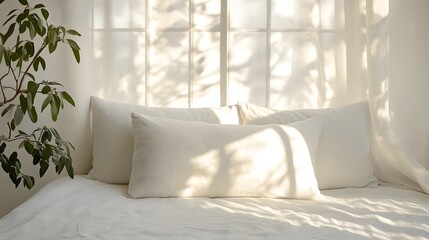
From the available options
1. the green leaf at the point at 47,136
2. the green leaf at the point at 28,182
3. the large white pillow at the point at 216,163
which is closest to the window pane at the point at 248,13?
the large white pillow at the point at 216,163

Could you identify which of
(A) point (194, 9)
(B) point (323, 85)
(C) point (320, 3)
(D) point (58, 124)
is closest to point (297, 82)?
(B) point (323, 85)

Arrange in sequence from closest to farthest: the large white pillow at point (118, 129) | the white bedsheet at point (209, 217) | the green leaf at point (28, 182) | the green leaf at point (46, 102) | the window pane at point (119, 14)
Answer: the white bedsheet at point (209, 217) → the green leaf at point (46, 102) → the green leaf at point (28, 182) → the large white pillow at point (118, 129) → the window pane at point (119, 14)

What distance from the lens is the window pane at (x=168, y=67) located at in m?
3.61

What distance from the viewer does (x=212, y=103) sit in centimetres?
365

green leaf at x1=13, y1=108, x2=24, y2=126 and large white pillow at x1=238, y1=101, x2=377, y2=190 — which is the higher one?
green leaf at x1=13, y1=108, x2=24, y2=126

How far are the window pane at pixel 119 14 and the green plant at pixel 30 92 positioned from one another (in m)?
0.19

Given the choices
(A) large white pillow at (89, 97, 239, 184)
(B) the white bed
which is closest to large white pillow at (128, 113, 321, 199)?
(B) the white bed

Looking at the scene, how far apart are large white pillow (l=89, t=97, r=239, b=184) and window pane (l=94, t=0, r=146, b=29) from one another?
1.36 feet

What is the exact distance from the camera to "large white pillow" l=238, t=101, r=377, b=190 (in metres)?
3.35

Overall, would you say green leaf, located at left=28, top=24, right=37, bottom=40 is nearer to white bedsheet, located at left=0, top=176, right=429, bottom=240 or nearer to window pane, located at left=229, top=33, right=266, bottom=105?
white bedsheet, located at left=0, top=176, right=429, bottom=240

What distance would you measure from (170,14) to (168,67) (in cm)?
28

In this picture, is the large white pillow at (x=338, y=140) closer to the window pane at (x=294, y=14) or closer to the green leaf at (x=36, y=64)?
the window pane at (x=294, y=14)

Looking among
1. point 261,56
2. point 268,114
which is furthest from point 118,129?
point 261,56

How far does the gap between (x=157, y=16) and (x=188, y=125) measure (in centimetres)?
75
